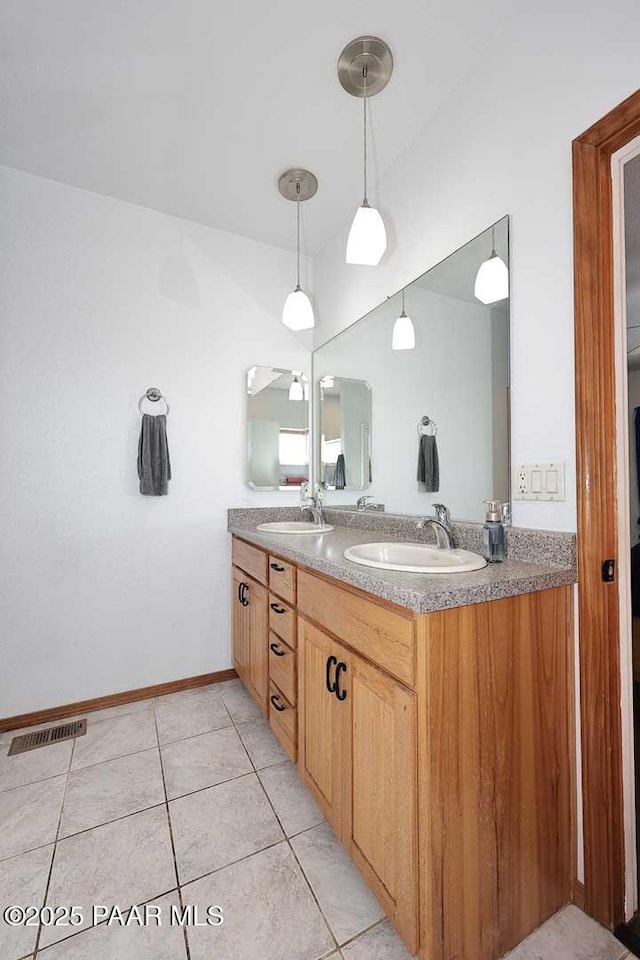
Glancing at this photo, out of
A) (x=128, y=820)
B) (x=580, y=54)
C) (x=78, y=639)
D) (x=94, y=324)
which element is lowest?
(x=128, y=820)

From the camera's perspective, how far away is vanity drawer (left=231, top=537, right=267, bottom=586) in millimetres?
1805

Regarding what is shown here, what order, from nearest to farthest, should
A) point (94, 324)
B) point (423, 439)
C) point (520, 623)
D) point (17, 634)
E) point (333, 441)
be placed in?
1. point (520, 623)
2. point (423, 439)
3. point (17, 634)
4. point (94, 324)
5. point (333, 441)

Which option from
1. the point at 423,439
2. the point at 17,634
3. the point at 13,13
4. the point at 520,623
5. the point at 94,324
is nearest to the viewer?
the point at 520,623

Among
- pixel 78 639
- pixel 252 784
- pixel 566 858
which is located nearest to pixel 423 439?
pixel 566 858

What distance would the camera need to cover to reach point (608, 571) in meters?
1.05

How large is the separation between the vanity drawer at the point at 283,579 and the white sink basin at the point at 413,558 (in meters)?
0.25

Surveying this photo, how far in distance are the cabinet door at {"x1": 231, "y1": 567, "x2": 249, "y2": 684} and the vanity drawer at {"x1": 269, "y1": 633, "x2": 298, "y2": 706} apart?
38 centimetres

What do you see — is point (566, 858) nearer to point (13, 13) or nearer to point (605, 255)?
point (605, 255)

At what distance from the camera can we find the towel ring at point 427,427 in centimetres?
170

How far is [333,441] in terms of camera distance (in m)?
2.43

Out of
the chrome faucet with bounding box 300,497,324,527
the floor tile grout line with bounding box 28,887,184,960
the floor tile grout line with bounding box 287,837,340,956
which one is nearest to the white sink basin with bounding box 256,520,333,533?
the chrome faucet with bounding box 300,497,324,527

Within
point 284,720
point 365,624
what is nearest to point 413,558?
point 365,624

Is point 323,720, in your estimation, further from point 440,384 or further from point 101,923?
point 440,384

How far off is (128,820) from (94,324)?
2.06m
